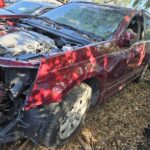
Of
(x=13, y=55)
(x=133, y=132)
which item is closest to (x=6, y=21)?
(x=13, y=55)

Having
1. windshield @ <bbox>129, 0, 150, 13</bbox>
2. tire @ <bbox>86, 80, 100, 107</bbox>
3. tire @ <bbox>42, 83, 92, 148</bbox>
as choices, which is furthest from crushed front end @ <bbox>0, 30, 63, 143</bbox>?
windshield @ <bbox>129, 0, 150, 13</bbox>

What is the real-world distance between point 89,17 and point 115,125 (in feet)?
6.05

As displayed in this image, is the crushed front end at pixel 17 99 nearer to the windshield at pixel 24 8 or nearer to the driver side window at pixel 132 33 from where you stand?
the driver side window at pixel 132 33

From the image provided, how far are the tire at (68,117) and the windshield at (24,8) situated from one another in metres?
5.70

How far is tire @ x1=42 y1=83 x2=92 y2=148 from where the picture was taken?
154 inches

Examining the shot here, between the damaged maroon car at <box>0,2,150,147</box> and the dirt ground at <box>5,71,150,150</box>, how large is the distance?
12.1 inches

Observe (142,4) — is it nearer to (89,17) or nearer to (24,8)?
(24,8)

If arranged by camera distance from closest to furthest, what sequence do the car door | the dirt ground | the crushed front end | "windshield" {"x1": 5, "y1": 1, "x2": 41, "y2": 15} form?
the crushed front end → the dirt ground → the car door → "windshield" {"x1": 5, "y1": 1, "x2": 41, "y2": 15}

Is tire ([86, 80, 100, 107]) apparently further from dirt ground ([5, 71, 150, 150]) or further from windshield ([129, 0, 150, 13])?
windshield ([129, 0, 150, 13])

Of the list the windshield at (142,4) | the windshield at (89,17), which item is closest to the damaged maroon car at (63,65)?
the windshield at (89,17)

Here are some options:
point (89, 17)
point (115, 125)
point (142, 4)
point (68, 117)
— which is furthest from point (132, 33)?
point (142, 4)

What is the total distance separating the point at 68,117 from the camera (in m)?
4.20

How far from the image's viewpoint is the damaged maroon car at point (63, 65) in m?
3.61

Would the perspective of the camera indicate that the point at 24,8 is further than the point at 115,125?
→ Yes
